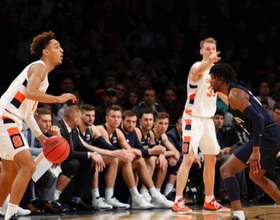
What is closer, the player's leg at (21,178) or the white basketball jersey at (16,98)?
the player's leg at (21,178)

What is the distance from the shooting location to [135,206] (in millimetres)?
8156

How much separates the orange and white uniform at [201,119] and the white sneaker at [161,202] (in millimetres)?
1142

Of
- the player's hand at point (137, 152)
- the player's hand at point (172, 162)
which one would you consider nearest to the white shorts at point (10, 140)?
the player's hand at point (137, 152)

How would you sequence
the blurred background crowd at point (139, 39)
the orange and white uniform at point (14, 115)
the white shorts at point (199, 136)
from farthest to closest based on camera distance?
the blurred background crowd at point (139, 39) < the white shorts at point (199, 136) < the orange and white uniform at point (14, 115)

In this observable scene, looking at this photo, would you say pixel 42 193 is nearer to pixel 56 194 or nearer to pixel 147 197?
pixel 56 194

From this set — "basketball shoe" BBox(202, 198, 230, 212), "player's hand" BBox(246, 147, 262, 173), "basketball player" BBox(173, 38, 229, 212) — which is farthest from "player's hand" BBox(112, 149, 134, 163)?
"player's hand" BBox(246, 147, 262, 173)

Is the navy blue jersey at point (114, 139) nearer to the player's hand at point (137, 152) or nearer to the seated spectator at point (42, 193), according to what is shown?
the player's hand at point (137, 152)

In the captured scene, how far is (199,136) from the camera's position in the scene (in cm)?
765

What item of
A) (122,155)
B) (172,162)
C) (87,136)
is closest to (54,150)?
(122,155)

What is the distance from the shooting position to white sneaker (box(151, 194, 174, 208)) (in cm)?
839

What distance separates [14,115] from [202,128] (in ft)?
9.39

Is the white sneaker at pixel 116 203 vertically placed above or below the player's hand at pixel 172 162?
below

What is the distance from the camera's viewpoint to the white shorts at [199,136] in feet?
25.0

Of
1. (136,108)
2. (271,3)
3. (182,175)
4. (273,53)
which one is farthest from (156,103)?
(271,3)
